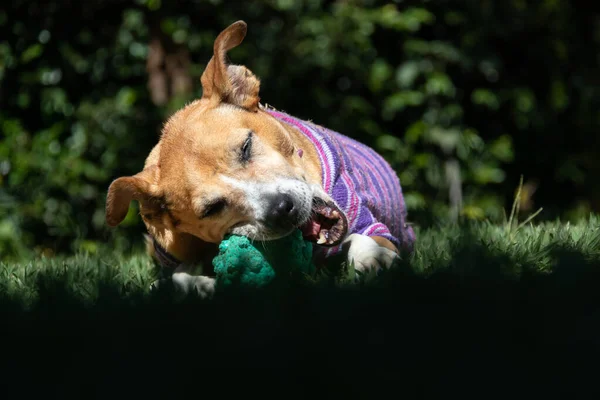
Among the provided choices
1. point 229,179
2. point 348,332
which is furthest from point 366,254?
point 348,332

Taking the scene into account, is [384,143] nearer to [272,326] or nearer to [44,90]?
[44,90]

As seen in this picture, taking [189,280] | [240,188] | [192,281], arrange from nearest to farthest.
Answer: [192,281] → [189,280] → [240,188]

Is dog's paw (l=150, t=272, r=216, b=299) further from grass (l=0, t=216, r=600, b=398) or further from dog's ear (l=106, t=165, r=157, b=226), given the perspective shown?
dog's ear (l=106, t=165, r=157, b=226)

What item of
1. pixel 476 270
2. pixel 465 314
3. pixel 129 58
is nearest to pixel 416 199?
pixel 129 58

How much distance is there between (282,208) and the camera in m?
3.58

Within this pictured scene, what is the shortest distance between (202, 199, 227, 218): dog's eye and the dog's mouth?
1.23 feet

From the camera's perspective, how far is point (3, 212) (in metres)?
6.25

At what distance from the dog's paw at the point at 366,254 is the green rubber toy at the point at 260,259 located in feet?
0.64

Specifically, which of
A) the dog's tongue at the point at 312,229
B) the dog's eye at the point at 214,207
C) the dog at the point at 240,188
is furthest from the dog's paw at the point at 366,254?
the dog's eye at the point at 214,207

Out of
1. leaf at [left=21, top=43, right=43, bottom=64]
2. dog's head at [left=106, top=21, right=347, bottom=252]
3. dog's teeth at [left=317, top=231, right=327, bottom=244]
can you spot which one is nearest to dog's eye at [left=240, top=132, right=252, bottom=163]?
dog's head at [left=106, top=21, right=347, bottom=252]

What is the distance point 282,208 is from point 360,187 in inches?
27.5

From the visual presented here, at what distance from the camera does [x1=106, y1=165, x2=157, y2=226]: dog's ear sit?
3891 mm

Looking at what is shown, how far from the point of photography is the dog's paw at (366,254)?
3443mm

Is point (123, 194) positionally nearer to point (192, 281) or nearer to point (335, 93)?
point (192, 281)
